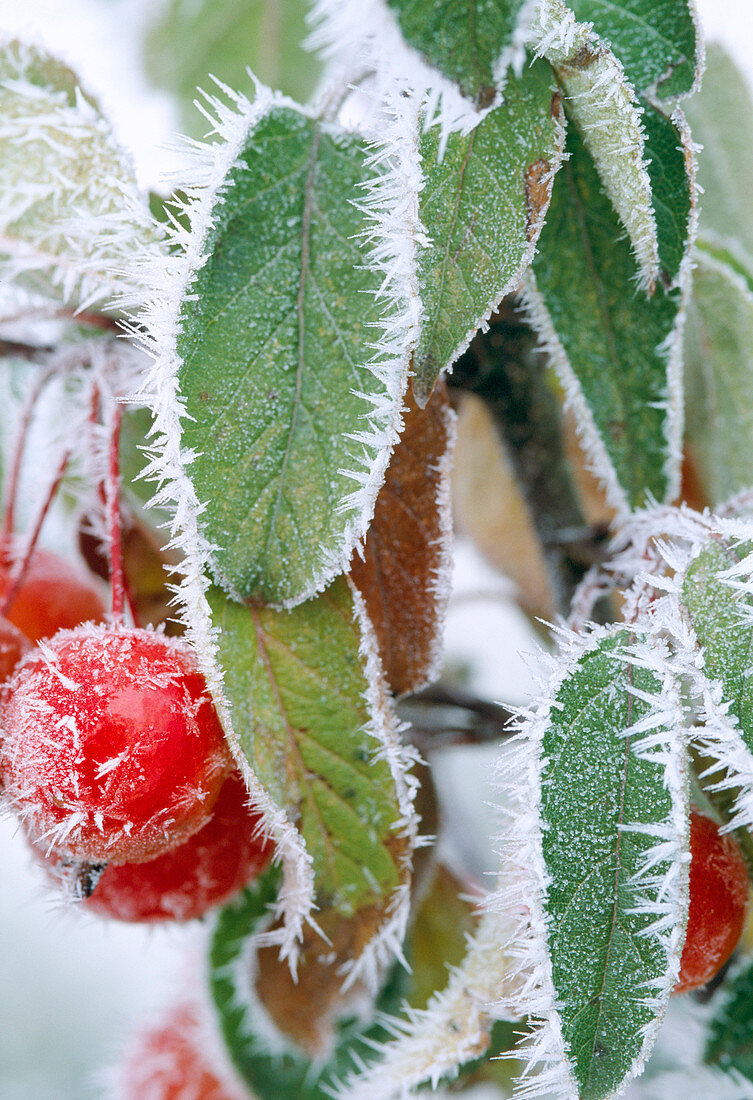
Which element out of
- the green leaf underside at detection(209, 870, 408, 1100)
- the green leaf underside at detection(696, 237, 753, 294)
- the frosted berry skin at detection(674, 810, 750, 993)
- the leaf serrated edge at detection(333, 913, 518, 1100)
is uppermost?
the green leaf underside at detection(696, 237, 753, 294)

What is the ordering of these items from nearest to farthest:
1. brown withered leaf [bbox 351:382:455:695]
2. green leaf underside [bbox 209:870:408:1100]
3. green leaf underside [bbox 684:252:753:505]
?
brown withered leaf [bbox 351:382:455:695]
green leaf underside [bbox 684:252:753:505]
green leaf underside [bbox 209:870:408:1100]

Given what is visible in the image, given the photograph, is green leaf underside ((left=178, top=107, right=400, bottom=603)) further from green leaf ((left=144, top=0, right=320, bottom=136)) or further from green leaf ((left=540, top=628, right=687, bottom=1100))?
green leaf ((left=144, top=0, right=320, bottom=136))

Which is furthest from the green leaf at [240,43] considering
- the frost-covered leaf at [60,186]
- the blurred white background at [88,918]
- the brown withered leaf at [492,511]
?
the frost-covered leaf at [60,186]

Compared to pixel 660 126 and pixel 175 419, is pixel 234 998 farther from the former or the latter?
pixel 660 126

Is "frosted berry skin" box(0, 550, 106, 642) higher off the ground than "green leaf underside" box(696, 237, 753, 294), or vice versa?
"green leaf underside" box(696, 237, 753, 294)

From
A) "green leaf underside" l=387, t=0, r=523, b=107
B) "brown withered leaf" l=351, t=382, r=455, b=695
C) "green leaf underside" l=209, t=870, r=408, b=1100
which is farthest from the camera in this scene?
"green leaf underside" l=209, t=870, r=408, b=1100

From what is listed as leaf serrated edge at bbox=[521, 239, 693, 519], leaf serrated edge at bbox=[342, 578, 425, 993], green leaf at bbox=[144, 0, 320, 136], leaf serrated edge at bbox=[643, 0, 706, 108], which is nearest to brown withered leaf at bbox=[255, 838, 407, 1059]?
leaf serrated edge at bbox=[342, 578, 425, 993]

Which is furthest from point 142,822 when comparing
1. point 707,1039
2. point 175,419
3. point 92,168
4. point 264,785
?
point 707,1039
